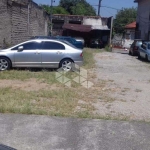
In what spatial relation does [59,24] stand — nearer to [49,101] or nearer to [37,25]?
[37,25]

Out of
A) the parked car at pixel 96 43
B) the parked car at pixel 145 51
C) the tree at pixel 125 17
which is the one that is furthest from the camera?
the tree at pixel 125 17

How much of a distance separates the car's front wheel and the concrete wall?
24.6 metres

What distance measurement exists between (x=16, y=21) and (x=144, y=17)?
2188 centimetres

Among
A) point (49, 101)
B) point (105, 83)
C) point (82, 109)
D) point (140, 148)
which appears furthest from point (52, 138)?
point (105, 83)

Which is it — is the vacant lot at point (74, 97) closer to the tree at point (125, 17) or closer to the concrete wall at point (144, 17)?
the concrete wall at point (144, 17)

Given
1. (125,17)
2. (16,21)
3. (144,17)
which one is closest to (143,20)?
(144,17)

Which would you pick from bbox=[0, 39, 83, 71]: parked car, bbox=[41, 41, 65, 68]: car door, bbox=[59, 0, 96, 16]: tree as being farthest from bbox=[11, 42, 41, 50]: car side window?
bbox=[59, 0, 96, 16]: tree

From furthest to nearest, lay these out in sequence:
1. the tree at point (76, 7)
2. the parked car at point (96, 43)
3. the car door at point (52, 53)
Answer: the tree at point (76, 7), the parked car at point (96, 43), the car door at point (52, 53)

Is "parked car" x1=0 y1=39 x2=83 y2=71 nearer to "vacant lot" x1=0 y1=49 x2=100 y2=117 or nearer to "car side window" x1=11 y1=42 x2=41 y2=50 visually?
"car side window" x1=11 y1=42 x2=41 y2=50

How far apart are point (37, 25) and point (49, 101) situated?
914 inches

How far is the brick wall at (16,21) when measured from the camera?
63.8ft

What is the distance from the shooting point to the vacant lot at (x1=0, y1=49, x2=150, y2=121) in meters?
7.72

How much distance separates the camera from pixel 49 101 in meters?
8.76

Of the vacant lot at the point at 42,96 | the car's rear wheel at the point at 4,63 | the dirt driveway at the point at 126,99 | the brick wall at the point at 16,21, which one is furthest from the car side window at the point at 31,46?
the brick wall at the point at 16,21
